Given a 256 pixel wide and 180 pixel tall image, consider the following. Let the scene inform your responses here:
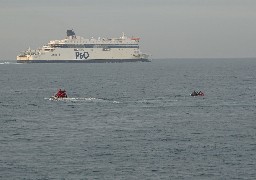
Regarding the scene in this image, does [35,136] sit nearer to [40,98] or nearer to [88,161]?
[88,161]

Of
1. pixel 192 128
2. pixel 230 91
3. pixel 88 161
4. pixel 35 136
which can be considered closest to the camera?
pixel 88 161

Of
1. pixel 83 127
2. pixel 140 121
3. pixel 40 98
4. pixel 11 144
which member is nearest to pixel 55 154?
pixel 11 144

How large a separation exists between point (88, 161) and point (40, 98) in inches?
2249

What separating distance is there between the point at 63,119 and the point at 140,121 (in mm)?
9723

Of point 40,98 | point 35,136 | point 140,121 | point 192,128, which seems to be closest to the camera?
point 35,136

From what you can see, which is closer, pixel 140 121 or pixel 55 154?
pixel 55 154

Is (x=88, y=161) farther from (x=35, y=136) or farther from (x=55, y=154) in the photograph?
(x=35, y=136)

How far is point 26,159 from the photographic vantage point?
5034 cm

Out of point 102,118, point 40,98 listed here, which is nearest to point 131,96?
point 40,98

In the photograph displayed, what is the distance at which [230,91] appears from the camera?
393ft

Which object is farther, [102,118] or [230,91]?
[230,91]

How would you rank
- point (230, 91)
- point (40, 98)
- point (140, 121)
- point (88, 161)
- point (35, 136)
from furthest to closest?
1. point (230, 91)
2. point (40, 98)
3. point (140, 121)
4. point (35, 136)
5. point (88, 161)

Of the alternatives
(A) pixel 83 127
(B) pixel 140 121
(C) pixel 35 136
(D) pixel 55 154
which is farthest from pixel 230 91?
(D) pixel 55 154

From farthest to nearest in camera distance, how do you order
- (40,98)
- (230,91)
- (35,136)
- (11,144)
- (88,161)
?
(230,91) → (40,98) → (35,136) → (11,144) → (88,161)
